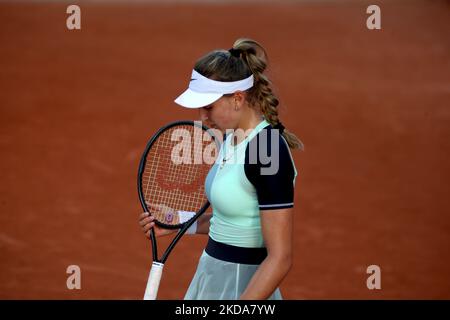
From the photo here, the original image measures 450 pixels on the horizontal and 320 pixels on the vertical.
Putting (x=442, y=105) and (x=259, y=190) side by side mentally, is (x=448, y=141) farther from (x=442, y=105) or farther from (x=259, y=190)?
(x=259, y=190)

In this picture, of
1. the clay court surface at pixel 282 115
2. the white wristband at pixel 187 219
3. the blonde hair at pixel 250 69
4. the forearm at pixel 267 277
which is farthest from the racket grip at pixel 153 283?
the clay court surface at pixel 282 115

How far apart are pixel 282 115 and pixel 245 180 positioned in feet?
9.47

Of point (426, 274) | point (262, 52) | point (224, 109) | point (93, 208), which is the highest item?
point (262, 52)

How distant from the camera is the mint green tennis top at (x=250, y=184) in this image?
4.74 ft

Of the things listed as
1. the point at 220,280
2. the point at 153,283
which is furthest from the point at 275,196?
the point at 153,283

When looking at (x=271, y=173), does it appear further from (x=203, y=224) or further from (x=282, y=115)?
(x=282, y=115)

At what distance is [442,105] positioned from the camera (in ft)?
14.6

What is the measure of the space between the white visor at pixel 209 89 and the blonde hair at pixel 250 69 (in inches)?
0.5

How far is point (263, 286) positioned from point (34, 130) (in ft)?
10.4

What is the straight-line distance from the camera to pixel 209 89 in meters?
1.58

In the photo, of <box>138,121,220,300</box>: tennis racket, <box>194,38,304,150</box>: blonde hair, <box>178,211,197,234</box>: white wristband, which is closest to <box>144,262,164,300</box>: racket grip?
<box>138,121,220,300</box>: tennis racket

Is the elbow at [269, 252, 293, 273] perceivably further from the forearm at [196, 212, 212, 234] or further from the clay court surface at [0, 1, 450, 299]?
the clay court surface at [0, 1, 450, 299]

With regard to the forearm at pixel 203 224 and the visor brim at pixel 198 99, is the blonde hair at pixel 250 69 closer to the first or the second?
the visor brim at pixel 198 99
